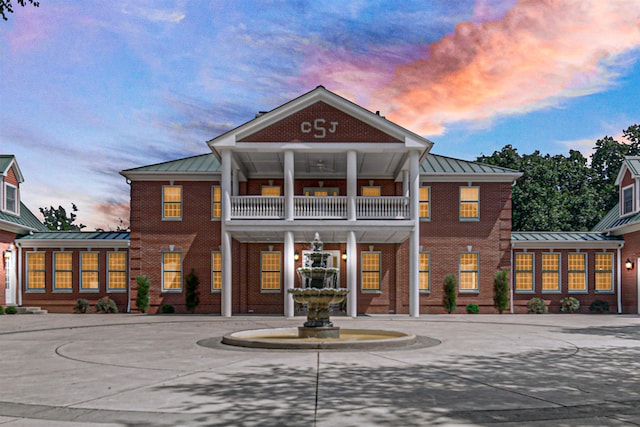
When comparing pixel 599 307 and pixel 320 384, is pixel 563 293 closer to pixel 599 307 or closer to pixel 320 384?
pixel 599 307

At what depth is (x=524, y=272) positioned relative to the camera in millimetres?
35656

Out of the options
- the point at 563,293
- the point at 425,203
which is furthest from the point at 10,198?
the point at 563,293

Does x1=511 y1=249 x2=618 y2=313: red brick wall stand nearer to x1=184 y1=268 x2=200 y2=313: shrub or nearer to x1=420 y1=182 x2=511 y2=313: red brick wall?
x1=420 y1=182 x2=511 y2=313: red brick wall

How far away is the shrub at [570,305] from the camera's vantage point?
3494 cm

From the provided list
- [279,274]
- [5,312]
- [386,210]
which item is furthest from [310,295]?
[5,312]

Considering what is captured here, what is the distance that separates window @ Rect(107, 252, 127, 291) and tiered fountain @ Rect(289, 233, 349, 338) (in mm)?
19217

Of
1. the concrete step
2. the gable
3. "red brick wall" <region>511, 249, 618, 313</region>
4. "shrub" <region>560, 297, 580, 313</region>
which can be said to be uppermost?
the gable

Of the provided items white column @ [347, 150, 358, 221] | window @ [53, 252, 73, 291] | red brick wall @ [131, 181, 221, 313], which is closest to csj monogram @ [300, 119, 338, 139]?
white column @ [347, 150, 358, 221]

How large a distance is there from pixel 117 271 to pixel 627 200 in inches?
1075

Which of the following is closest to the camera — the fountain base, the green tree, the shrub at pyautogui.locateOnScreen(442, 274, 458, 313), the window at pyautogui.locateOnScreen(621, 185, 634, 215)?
the fountain base

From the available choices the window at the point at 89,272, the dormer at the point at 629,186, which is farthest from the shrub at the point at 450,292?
the window at the point at 89,272

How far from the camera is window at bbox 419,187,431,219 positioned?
35.0 meters

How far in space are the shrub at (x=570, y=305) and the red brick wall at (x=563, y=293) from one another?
14.2 inches

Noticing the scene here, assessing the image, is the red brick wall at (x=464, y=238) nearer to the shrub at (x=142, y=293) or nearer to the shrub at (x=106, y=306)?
the shrub at (x=142, y=293)
